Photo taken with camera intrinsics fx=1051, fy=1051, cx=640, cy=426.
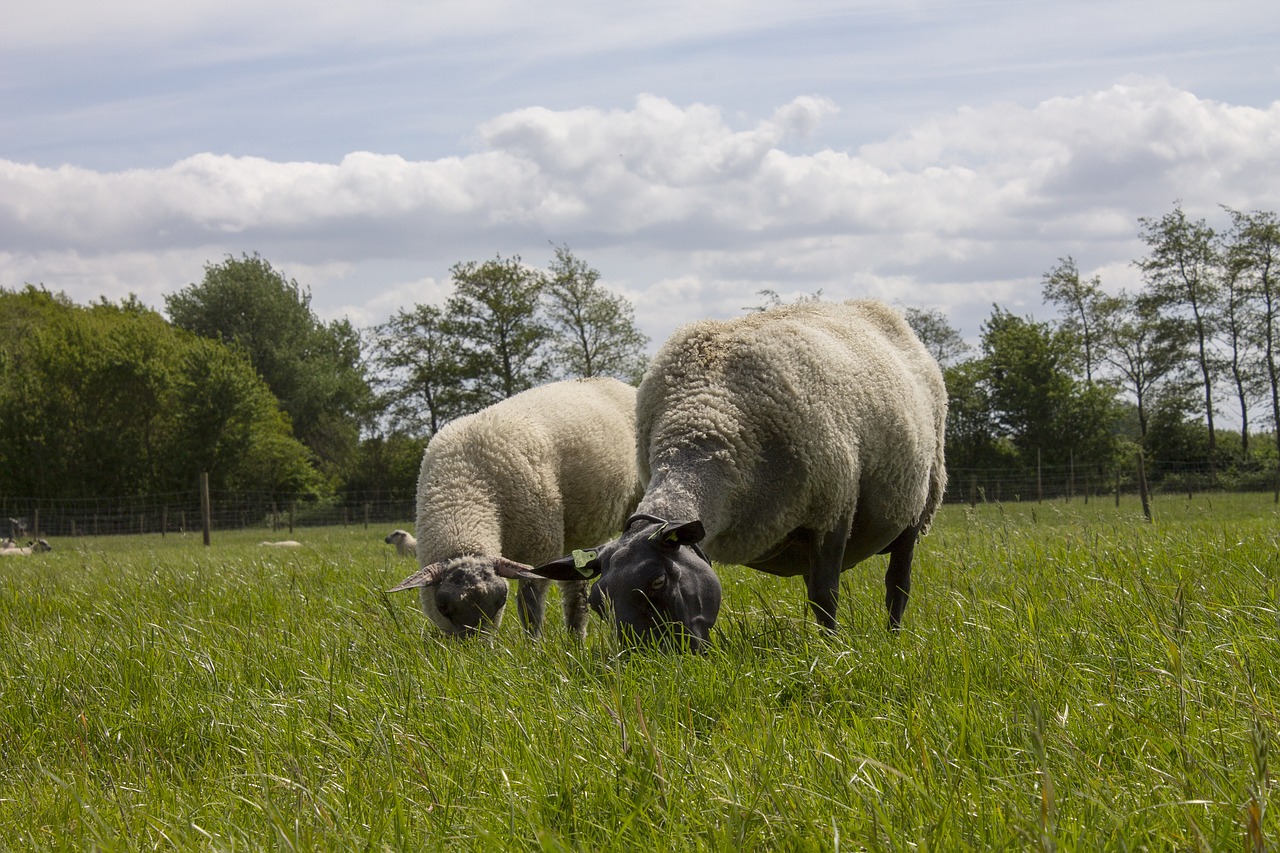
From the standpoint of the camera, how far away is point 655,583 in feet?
13.7

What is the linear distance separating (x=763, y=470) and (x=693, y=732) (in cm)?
213

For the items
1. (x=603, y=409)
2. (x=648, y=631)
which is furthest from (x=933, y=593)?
(x=603, y=409)

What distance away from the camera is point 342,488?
5575 centimetres

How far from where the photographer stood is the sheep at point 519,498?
6352 mm

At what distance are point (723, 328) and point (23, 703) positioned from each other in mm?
3625

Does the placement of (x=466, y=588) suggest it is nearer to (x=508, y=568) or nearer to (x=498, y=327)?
(x=508, y=568)

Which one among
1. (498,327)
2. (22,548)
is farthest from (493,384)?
(22,548)

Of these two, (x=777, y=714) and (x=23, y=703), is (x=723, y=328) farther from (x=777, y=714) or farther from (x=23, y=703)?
(x=23, y=703)

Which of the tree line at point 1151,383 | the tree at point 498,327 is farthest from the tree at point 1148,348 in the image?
the tree at point 498,327

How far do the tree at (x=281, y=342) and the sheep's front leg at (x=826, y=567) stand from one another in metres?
59.2

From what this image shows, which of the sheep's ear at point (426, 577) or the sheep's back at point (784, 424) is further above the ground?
the sheep's back at point (784, 424)

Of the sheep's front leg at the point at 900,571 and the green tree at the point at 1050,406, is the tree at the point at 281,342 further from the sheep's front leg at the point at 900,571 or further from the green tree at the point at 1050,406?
the sheep's front leg at the point at 900,571

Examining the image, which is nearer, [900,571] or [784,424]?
[784,424]

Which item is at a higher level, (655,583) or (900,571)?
(655,583)
